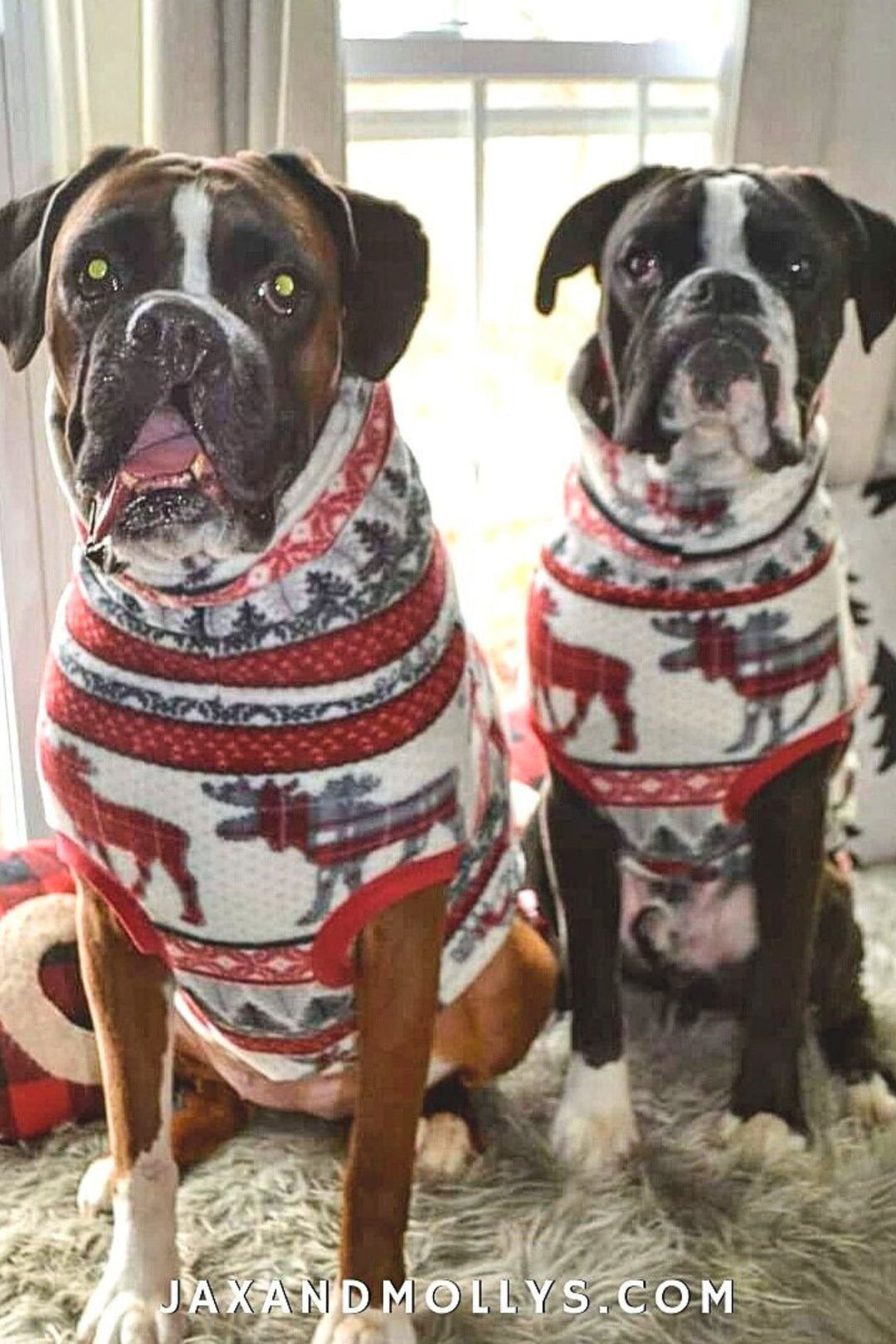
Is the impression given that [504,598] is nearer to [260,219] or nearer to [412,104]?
[412,104]

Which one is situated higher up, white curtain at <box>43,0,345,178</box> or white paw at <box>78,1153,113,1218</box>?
white curtain at <box>43,0,345,178</box>

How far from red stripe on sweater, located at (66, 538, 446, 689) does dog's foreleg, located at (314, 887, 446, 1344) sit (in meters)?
0.19

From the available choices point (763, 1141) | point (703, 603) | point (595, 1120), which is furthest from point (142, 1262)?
point (703, 603)

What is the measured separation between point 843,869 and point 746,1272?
438mm

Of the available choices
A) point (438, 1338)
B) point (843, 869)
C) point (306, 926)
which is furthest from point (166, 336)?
point (843, 869)

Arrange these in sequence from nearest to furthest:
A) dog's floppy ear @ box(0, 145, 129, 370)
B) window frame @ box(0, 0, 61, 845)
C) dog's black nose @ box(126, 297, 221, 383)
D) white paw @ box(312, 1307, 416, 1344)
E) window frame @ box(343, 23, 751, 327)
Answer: dog's black nose @ box(126, 297, 221, 383)
dog's floppy ear @ box(0, 145, 129, 370)
white paw @ box(312, 1307, 416, 1344)
window frame @ box(0, 0, 61, 845)
window frame @ box(343, 23, 751, 327)

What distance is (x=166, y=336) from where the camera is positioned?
41.5 inches

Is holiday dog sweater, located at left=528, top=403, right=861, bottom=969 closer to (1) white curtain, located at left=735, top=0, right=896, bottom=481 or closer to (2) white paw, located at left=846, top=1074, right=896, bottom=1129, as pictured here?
(2) white paw, located at left=846, top=1074, right=896, bottom=1129

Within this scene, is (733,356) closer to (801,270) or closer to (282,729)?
(801,270)

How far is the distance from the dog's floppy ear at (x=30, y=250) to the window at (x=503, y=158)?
2.45 ft

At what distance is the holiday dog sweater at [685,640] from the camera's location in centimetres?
143

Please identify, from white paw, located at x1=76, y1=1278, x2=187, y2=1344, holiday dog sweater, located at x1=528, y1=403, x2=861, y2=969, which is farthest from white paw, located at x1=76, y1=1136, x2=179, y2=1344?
holiday dog sweater, located at x1=528, y1=403, x2=861, y2=969

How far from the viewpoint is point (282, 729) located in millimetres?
1188

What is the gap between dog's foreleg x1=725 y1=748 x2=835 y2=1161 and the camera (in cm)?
150
